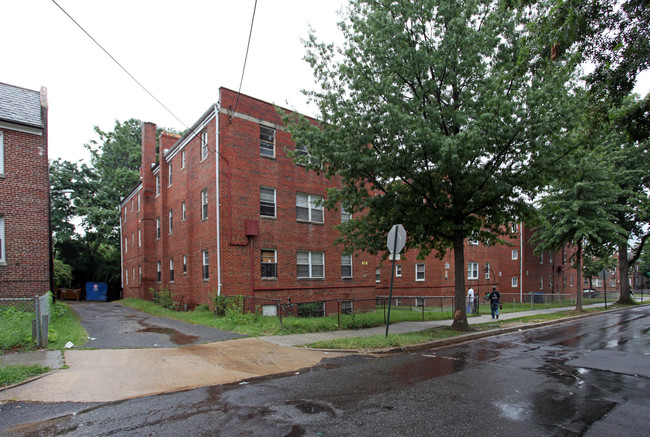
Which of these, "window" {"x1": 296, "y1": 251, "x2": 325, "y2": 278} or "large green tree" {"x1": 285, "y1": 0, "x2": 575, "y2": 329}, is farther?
"window" {"x1": 296, "y1": 251, "x2": 325, "y2": 278}

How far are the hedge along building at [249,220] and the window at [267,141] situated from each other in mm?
48

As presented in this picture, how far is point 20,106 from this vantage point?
598 inches

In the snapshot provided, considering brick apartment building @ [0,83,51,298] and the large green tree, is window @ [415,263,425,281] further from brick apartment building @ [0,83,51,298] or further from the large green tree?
brick apartment building @ [0,83,51,298]

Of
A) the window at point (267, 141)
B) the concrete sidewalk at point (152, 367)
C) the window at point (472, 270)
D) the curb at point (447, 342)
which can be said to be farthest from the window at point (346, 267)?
the window at point (472, 270)

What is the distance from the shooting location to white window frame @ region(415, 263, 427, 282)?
31.0m

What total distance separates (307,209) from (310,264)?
9.19ft

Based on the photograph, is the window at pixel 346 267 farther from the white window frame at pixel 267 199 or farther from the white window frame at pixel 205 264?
the white window frame at pixel 205 264

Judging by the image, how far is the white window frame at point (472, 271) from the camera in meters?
32.1

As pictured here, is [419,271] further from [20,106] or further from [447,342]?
[20,106]

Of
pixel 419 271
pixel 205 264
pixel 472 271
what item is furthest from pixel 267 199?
pixel 472 271

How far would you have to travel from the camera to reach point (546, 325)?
1723cm

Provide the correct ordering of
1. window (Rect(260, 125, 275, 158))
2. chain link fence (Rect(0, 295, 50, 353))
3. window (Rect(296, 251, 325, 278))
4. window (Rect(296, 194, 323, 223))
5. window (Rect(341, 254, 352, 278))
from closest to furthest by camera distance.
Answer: chain link fence (Rect(0, 295, 50, 353)), window (Rect(260, 125, 275, 158)), window (Rect(296, 251, 325, 278)), window (Rect(296, 194, 323, 223)), window (Rect(341, 254, 352, 278))

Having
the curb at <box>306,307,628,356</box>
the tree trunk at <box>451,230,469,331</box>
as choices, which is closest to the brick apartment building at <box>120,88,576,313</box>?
the tree trunk at <box>451,230,469,331</box>

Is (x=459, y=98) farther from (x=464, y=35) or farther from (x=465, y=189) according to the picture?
(x=465, y=189)
